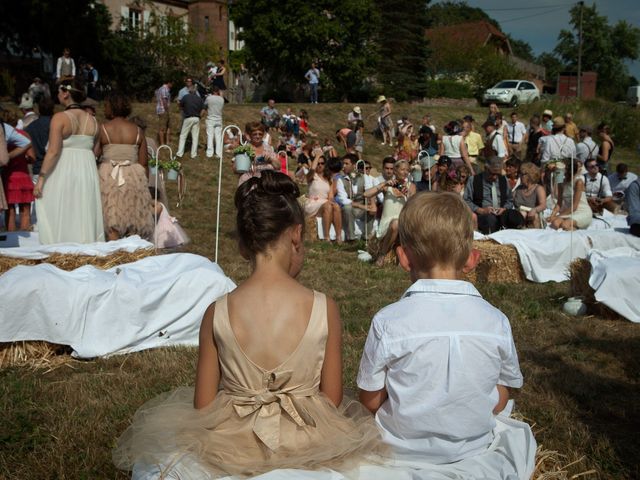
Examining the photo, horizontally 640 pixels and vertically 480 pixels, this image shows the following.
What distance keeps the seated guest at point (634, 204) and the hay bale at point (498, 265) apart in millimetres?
1478

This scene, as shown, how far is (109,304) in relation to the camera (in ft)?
17.7

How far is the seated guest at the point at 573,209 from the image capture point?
974 cm

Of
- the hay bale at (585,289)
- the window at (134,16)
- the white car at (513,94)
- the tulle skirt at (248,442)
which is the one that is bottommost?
the hay bale at (585,289)

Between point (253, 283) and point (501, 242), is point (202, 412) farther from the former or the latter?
point (501, 242)

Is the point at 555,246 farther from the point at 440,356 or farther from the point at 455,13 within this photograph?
the point at 455,13

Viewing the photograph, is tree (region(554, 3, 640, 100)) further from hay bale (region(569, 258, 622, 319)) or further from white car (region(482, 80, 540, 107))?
hay bale (region(569, 258, 622, 319))

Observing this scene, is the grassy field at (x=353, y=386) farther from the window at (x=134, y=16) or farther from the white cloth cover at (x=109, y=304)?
the window at (x=134, y=16)

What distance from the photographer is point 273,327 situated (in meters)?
2.51

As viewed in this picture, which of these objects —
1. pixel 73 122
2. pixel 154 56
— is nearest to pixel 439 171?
pixel 73 122

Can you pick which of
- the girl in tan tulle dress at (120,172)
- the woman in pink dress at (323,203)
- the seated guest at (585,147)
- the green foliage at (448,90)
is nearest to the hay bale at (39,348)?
the girl in tan tulle dress at (120,172)

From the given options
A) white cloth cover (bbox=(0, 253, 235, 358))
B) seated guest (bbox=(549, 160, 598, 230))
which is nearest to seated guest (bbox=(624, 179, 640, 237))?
seated guest (bbox=(549, 160, 598, 230))

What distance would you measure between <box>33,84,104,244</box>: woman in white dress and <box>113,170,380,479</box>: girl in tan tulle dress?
4.54 metres

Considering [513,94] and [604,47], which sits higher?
[604,47]

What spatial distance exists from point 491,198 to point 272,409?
830 centimetres
